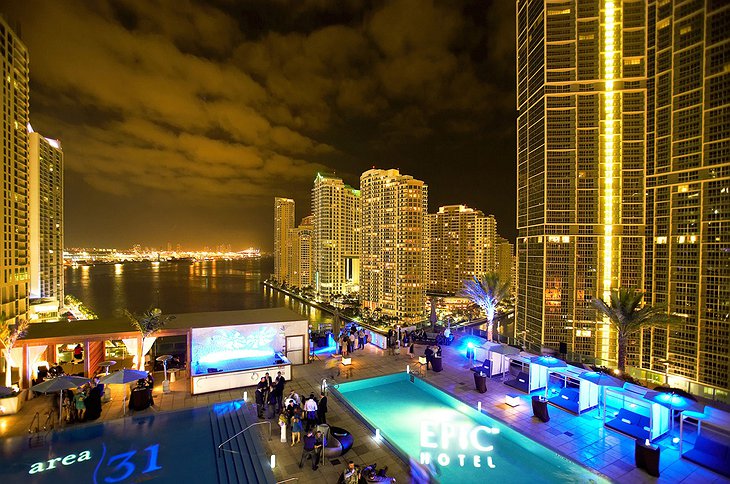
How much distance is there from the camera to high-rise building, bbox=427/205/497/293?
431 ft

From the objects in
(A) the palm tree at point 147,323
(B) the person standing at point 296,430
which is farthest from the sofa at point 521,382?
(A) the palm tree at point 147,323

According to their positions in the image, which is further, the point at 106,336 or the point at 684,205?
the point at 684,205

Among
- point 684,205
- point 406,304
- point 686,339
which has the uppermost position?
point 684,205

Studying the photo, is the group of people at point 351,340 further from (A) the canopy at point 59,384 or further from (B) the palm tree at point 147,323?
(A) the canopy at point 59,384

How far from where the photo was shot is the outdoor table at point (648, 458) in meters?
7.88

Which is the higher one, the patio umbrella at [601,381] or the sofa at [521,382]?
the patio umbrella at [601,381]

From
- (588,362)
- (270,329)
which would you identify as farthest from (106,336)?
(588,362)

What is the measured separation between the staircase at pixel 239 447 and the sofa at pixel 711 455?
430 inches

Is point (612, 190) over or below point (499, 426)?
over

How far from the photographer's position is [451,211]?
5394 inches

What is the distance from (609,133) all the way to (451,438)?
52107mm

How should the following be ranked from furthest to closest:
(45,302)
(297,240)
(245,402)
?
1. (297,240)
2. (45,302)
3. (245,402)

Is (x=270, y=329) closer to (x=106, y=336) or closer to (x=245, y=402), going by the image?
(x=245, y=402)

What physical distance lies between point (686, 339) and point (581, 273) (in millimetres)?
13423
